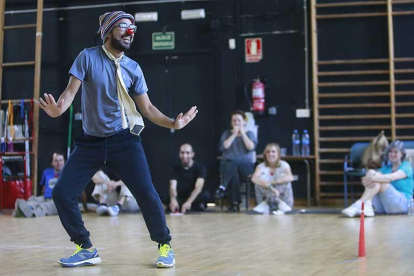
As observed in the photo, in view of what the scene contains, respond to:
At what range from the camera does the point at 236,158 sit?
936 cm

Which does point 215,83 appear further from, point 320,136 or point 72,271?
point 72,271

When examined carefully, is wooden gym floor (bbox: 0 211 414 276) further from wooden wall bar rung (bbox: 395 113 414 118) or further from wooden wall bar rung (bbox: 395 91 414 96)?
wooden wall bar rung (bbox: 395 91 414 96)

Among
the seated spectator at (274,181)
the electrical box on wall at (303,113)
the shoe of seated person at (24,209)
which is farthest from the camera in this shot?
the electrical box on wall at (303,113)

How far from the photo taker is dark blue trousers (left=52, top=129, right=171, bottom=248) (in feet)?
12.6

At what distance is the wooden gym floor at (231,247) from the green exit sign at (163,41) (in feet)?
12.9

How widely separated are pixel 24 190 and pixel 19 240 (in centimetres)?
446

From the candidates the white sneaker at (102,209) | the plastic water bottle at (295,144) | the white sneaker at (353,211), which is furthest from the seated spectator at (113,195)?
the white sneaker at (353,211)

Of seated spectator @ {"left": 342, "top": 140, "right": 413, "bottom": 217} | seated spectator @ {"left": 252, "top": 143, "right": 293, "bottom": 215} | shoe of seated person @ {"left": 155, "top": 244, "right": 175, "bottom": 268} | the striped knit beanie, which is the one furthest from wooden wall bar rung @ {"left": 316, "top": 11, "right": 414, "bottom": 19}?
shoe of seated person @ {"left": 155, "top": 244, "right": 175, "bottom": 268}

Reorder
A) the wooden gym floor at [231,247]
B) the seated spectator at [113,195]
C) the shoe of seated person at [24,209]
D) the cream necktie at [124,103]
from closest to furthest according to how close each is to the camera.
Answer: the wooden gym floor at [231,247] → the cream necktie at [124,103] → the shoe of seated person at [24,209] → the seated spectator at [113,195]

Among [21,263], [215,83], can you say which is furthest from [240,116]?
[21,263]

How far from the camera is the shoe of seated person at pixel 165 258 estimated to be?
3.78 metres

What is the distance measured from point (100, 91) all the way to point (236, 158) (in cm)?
562

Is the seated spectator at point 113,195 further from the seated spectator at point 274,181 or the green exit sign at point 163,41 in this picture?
the green exit sign at point 163,41

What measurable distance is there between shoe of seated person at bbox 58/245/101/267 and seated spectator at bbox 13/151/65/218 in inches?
163
